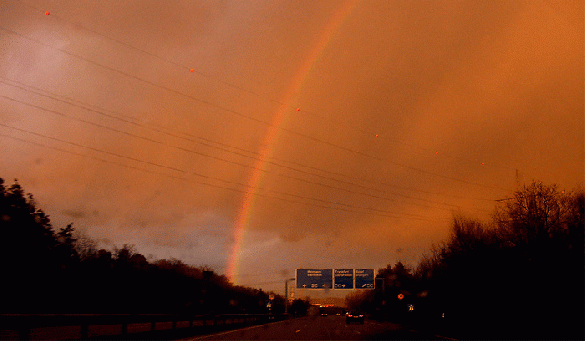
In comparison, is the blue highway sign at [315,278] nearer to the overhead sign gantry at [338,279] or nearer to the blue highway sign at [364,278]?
the overhead sign gantry at [338,279]

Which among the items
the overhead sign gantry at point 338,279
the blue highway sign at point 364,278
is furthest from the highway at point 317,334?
the overhead sign gantry at point 338,279

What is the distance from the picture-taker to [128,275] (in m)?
62.3

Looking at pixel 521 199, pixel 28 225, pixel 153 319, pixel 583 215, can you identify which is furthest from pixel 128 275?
pixel 583 215

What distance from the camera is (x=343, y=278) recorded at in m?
67.6

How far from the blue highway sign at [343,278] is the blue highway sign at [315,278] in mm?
702

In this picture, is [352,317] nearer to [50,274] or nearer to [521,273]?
[521,273]

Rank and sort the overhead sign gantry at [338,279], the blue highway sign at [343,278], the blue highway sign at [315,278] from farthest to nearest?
1. the blue highway sign at [315,278]
2. the blue highway sign at [343,278]
3. the overhead sign gantry at [338,279]

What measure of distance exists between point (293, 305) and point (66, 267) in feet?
386

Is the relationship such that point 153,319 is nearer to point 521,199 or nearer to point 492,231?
point 521,199

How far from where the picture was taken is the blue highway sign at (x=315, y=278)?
222 feet

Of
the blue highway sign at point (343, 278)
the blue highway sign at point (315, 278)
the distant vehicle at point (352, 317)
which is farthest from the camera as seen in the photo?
the blue highway sign at point (315, 278)

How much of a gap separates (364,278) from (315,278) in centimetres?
679

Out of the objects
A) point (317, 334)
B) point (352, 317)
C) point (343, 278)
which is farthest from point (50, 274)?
point (343, 278)

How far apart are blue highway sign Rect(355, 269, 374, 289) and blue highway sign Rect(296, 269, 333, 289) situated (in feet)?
11.8
